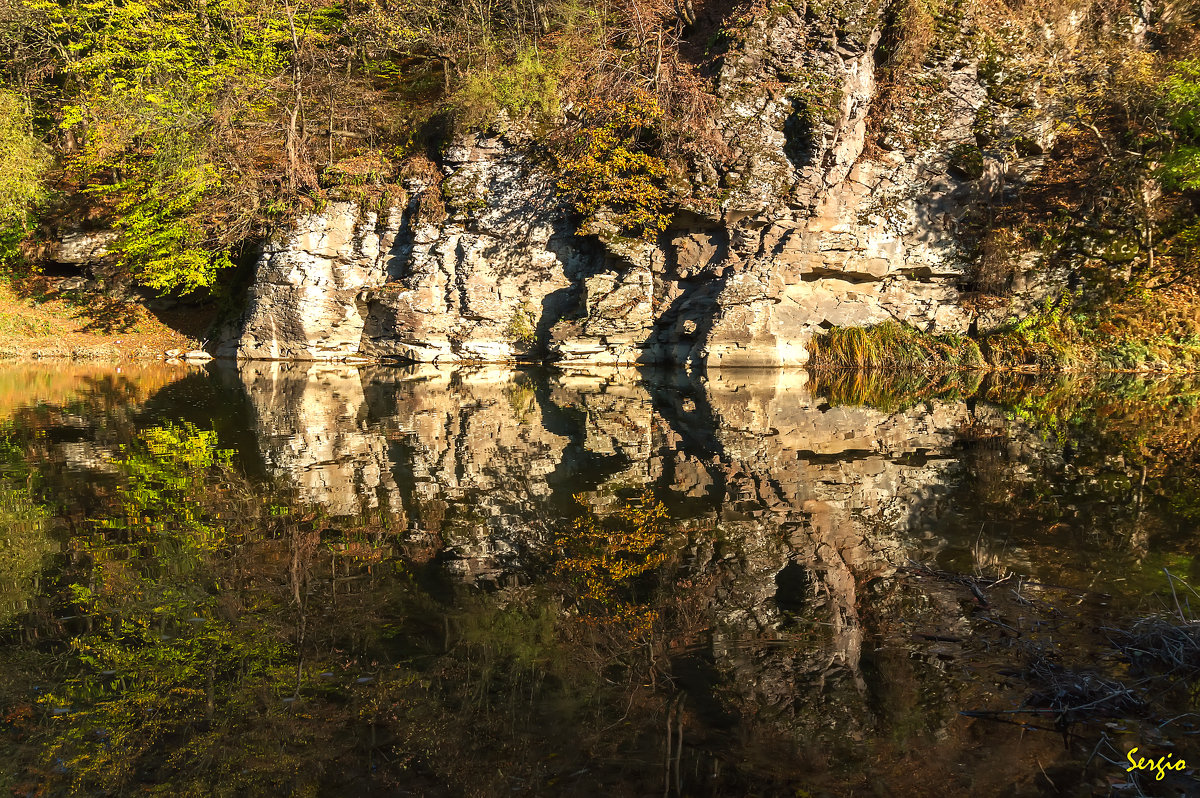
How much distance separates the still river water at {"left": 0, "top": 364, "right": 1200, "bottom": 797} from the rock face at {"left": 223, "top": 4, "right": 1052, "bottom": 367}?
36.9 ft

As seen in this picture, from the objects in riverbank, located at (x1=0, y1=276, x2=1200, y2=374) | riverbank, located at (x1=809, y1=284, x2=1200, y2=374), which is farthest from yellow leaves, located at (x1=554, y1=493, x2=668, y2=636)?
riverbank, located at (x1=809, y1=284, x2=1200, y2=374)

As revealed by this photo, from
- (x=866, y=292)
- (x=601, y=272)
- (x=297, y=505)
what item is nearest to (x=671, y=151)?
(x=601, y=272)

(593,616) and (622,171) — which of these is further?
(622,171)

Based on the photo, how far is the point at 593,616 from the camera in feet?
14.9

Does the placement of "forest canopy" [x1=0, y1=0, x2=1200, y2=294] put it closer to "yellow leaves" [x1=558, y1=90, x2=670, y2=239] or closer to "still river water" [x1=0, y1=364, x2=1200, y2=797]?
"yellow leaves" [x1=558, y1=90, x2=670, y2=239]

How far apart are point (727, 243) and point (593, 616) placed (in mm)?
17429
